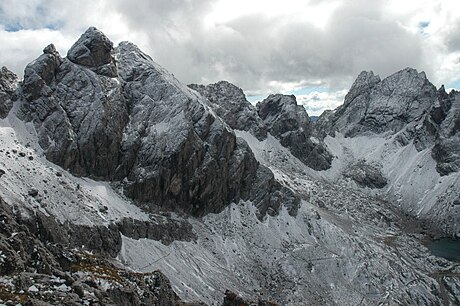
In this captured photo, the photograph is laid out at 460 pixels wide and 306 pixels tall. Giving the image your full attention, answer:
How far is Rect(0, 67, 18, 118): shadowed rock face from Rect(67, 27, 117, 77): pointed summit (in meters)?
16.7

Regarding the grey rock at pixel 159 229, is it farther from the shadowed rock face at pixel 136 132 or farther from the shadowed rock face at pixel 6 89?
the shadowed rock face at pixel 6 89

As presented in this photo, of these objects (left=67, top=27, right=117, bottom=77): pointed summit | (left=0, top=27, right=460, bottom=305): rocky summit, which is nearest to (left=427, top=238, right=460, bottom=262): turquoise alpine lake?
(left=0, top=27, right=460, bottom=305): rocky summit

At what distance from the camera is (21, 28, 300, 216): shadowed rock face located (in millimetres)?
107750

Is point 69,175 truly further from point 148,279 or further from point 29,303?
point 29,303

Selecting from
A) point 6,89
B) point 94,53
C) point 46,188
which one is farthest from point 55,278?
point 94,53

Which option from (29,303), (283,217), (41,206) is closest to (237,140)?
(283,217)

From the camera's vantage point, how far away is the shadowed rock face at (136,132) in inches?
4242

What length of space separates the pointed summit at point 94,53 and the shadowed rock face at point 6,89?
1667 cm

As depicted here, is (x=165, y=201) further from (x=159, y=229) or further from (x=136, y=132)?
(x=136, y=132)

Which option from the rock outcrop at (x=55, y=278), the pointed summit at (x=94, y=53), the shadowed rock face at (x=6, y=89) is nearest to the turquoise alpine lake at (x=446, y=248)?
the rock outcrop at (x=55, y=278)

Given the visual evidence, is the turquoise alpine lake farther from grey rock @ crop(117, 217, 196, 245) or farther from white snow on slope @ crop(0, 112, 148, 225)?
white snow on slope @ crop(0, 112, 148, 225)

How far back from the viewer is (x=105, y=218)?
9306cm

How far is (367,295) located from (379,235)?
49.3 metres

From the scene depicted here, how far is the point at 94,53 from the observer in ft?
403
